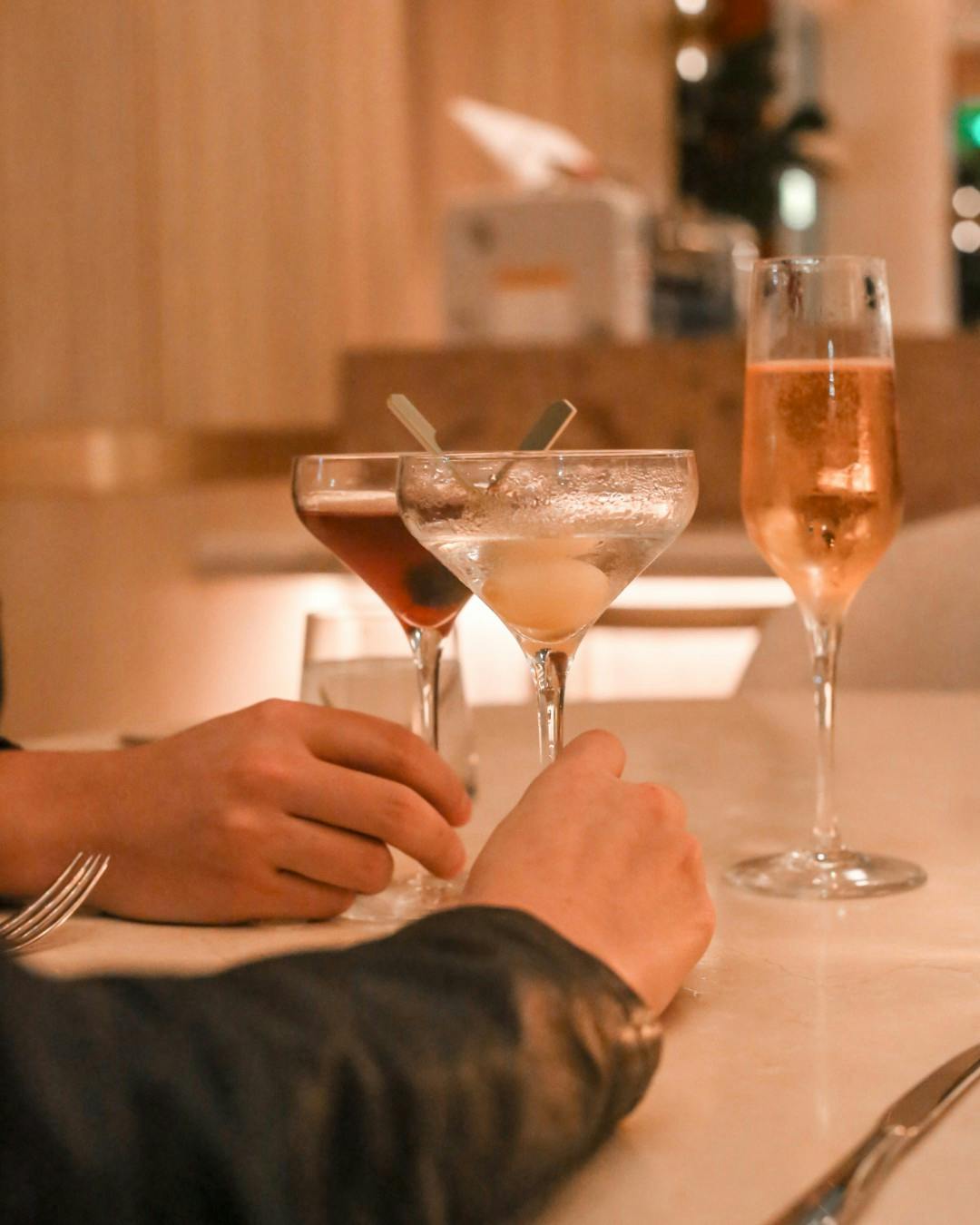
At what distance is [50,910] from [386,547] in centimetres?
26

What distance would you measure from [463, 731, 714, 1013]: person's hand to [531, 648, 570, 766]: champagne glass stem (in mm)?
88

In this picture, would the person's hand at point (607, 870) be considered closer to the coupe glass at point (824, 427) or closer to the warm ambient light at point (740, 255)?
the coupe glass at point (824, 427)

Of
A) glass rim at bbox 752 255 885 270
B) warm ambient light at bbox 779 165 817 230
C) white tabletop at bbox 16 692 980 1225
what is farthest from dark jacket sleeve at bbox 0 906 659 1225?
warm ambient light at bbox 779 165 817 230

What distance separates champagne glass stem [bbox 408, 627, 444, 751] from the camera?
32.8 inches

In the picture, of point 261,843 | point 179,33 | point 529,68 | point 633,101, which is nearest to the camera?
point 261,843

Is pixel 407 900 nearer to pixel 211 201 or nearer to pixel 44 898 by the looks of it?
pixel 44 898

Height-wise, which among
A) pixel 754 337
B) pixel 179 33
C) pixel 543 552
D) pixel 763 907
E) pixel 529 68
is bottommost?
pixel 763 907

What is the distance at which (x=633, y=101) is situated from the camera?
7270mm

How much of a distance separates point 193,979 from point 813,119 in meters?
8.27

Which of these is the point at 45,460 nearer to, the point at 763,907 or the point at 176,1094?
the point at 763,907

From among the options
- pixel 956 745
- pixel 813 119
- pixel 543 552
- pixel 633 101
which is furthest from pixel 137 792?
pixel 813 119

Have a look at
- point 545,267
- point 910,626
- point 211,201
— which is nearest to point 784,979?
point 910,626

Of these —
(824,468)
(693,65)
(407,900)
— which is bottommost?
(407,900)

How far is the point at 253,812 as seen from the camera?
0.70 meters
